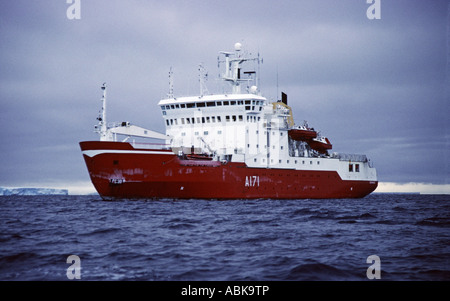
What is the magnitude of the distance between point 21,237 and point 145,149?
16.5 m

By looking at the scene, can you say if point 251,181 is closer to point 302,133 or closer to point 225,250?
point 302,133

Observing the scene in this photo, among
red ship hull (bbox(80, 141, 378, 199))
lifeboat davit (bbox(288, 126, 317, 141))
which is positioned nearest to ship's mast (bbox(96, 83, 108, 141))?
red ship hull (bbox(80, 141, 378, 199))

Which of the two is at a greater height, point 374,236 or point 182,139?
point 182,139

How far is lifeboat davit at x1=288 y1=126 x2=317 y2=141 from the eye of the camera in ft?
138

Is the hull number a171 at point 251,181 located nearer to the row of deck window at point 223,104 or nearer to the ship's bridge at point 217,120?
the ship's bridge at point 217,120

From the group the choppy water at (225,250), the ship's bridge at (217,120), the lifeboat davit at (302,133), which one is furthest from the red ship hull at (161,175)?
the choppy water at (225,250)

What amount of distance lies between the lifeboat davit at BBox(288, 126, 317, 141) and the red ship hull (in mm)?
6725

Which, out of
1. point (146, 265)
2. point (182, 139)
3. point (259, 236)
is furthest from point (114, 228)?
point (182, 139)

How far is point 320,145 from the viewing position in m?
45.8

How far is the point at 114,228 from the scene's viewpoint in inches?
615

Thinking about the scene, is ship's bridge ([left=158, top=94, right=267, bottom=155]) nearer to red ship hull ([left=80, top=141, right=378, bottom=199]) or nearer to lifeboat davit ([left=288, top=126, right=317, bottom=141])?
red ship hull ([left=80, top=141, right=378, bottom=199])

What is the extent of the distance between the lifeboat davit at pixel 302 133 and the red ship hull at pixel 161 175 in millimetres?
6725
